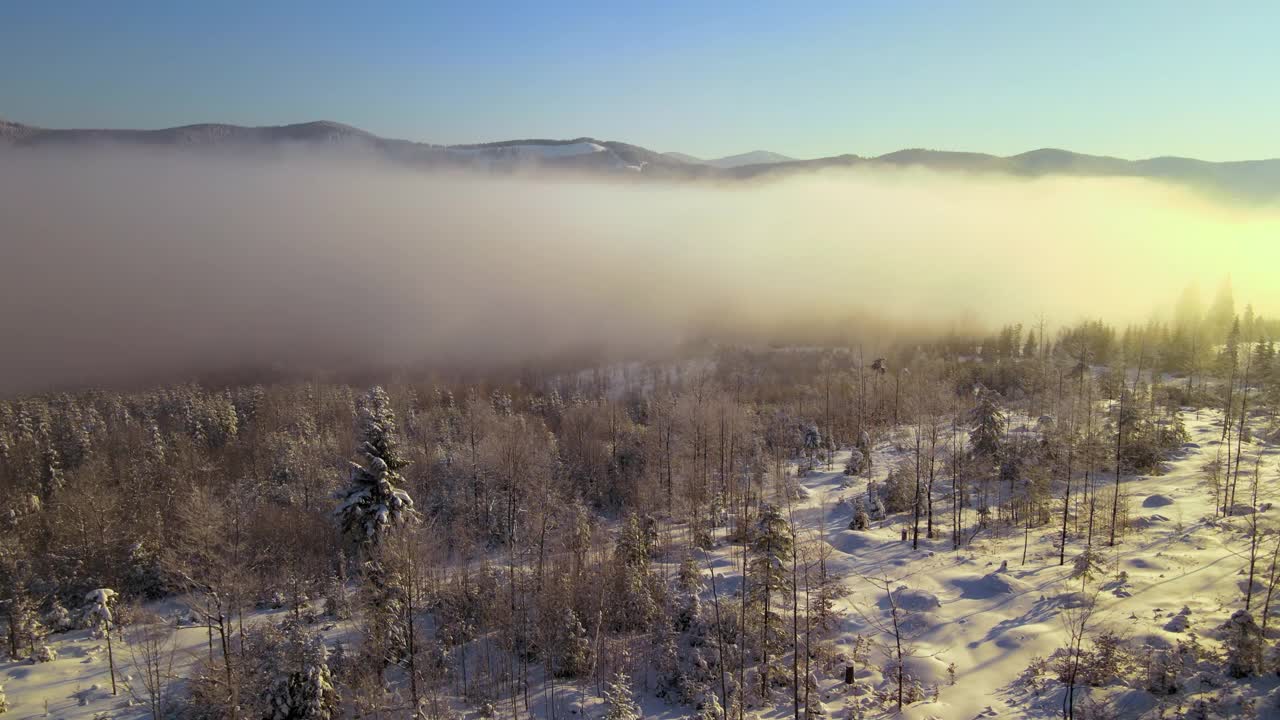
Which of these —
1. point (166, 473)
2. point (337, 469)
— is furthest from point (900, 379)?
point (166, 473)

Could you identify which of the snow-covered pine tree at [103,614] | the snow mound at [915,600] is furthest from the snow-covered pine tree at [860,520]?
the snow-covered pine tree at [103,614]

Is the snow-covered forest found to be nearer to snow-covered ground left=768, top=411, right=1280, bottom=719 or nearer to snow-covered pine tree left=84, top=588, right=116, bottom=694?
snow-covered ground left=768, top=411, right=1280, bottom=719

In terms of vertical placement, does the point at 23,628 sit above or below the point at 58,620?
above

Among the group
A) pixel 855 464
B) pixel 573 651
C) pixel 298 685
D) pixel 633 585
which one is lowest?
pixel 855 464

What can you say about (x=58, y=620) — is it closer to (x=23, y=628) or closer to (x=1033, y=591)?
(x=23, y=628)

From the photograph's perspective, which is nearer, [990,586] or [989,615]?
[989,615]

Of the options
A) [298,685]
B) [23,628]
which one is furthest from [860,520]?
[23,628]

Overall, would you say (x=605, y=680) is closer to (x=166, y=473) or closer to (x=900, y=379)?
(x=166, y=473)
